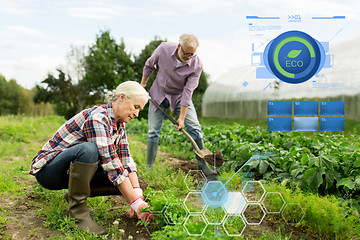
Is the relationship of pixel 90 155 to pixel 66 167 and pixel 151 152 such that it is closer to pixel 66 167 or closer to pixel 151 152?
pixel 66 167

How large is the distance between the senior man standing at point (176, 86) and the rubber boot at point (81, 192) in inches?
58.1

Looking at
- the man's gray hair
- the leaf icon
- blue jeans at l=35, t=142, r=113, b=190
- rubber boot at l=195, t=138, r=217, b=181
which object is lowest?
rubber boot at l=195, t=138, r=217, b=181

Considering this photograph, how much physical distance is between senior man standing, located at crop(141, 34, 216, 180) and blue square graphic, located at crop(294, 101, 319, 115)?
1048 mm

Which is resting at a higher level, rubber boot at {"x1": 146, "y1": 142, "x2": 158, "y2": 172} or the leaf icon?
the leaf icon

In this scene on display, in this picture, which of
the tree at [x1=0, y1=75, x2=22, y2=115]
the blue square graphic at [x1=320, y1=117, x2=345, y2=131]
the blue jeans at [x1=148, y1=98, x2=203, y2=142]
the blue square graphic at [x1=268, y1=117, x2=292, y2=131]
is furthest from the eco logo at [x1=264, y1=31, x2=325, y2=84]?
the tree at [x1=0, y1=75, x2=22, y2=115]

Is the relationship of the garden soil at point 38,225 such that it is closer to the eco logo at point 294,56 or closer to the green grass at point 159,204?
the green grass at point 159,204

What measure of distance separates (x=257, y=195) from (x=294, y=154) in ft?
2.11

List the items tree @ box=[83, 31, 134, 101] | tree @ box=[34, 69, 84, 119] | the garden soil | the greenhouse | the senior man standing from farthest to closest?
tree @ box=[34, 69, 84, 119], tree @ box=[83, 31, 134, 101], the greenhouse, the senior man standing, the garden soil

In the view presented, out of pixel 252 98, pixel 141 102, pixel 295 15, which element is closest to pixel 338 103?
pixel 295 15

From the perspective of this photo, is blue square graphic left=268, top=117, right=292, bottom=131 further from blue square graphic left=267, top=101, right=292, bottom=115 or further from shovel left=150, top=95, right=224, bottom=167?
shovel left=150, top=95, right=224, bottom=167

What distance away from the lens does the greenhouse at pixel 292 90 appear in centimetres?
772

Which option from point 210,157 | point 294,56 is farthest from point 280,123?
point 210,157

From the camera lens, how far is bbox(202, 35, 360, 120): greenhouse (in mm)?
7717

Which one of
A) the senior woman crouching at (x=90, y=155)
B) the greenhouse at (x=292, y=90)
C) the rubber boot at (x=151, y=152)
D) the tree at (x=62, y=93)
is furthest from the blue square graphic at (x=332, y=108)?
the tree at (x=62, y=93)
